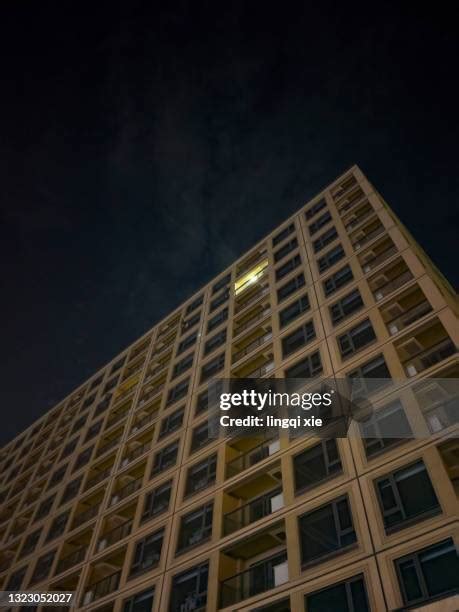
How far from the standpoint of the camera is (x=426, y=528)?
40.8 feet

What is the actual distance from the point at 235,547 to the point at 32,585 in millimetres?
15338

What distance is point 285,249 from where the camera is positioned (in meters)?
34.4

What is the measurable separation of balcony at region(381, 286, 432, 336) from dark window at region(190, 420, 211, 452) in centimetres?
1010

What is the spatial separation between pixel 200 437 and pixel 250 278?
14.4 metres

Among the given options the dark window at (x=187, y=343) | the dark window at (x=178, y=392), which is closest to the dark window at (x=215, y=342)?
the dark window at (x=187, y=343)

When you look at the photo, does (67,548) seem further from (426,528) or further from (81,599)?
(426,528)

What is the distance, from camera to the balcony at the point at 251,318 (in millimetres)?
28781

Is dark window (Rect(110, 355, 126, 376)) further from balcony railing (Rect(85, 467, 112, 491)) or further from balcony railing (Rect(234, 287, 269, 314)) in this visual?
balcony railing (Rect(234, 287, 269, 314))

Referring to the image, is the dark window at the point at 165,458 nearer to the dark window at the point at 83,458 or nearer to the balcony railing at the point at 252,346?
the balcony railing at the point at 252,346

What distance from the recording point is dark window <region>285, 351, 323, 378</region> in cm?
2127

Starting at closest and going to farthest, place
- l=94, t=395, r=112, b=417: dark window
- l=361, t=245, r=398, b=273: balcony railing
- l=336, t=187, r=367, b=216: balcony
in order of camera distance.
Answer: l=361, t=245, r=398, b=273: balcony railing < l=336, t=187, r=367, b=216: balcony < l=94, t=395, r=112, b=417: dark window

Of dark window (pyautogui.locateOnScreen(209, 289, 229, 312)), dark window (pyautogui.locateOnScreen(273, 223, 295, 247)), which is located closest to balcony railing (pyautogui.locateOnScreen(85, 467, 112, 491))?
dark window (pyautogui.locateOnScreen(209, 289, 229, 312))

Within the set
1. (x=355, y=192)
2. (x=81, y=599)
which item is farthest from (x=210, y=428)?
(x=355, y=192)

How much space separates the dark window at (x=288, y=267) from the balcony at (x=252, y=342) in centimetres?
475
